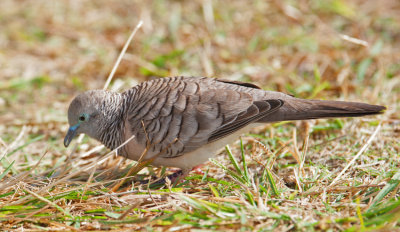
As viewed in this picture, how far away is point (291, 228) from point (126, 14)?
20.6 ft

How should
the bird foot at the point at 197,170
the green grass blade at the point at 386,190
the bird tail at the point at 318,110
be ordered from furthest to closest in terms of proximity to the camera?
the bird foot at the point at 197,170 → the bird tail at the point at 318,110 → the green grass blade at the point at 386,190

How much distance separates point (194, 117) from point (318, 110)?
1021 mm

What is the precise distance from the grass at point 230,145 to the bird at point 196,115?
0.22 metres

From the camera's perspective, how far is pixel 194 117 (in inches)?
140

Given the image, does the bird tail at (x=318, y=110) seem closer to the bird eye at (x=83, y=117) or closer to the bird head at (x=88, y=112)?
the bird head at (x=88, y=112)

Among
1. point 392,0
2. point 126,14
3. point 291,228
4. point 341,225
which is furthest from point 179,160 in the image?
point 392,0

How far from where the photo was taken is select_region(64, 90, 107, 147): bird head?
156 inches

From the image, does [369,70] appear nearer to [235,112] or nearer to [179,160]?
[235,112]

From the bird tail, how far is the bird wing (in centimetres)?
11

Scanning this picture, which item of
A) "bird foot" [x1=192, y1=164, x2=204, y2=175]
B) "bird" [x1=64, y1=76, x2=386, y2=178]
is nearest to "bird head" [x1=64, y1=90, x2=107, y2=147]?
"bird" [x1=64, y1=76, x2=386, y2=178]

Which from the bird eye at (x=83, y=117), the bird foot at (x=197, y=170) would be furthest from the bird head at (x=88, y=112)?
the bird foot at (x=197, y=170)

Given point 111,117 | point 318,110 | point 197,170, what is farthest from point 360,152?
point 111,117

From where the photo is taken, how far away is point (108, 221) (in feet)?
9.45

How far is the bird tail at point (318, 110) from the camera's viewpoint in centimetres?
330
